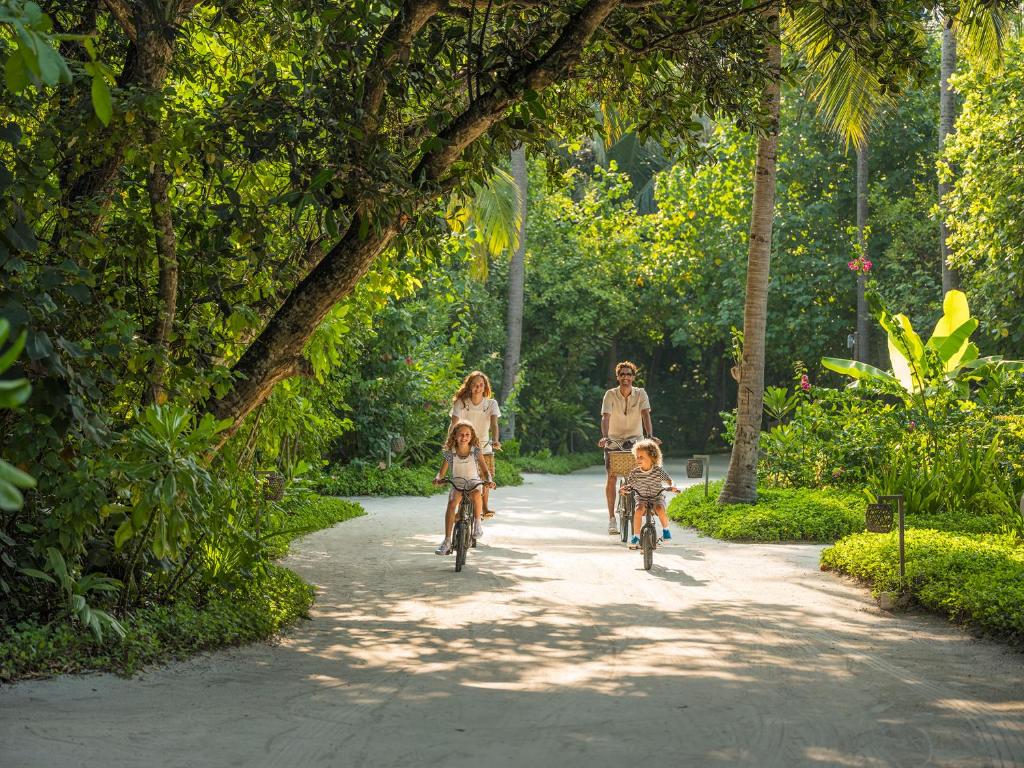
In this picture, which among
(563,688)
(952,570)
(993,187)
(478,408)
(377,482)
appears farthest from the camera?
(377,482)

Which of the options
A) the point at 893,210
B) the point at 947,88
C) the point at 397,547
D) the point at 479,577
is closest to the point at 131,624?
the point at 479,577

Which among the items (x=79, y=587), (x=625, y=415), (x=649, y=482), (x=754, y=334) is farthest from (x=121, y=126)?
(x=754, y=334)

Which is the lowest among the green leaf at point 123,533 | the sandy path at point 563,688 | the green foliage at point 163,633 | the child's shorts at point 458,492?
the sandy path at point 563,688

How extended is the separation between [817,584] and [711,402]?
27730 mm

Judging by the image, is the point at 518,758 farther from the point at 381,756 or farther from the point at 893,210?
the point at 893,210

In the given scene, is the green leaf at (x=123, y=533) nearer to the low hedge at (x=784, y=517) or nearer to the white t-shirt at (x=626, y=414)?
the white t-shirt at (x=626, y=414)

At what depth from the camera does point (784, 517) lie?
13.7m

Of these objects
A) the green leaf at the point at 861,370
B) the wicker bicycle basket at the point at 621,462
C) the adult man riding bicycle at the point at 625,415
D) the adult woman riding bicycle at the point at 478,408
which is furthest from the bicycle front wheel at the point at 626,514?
the green leaf at the point at 861,370

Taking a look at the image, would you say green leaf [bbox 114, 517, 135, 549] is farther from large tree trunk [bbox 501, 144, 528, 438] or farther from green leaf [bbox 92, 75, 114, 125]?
large tree trunk [bbox 501, 144, 528, 438]

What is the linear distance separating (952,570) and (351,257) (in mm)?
5151

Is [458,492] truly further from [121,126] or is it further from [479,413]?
[121,126]

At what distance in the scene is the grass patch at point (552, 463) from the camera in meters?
27.3

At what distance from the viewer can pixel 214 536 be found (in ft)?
25.7

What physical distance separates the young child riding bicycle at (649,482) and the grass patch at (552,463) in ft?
49.0
